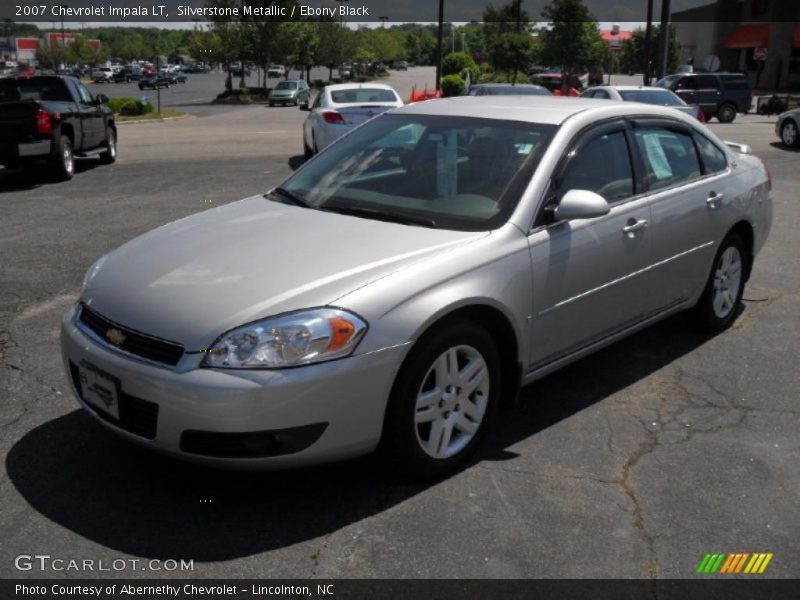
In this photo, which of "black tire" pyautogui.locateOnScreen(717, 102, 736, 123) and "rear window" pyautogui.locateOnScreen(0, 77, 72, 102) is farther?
"black tire" pyautogui.locateOnScreen(717, 102, 736, 123)

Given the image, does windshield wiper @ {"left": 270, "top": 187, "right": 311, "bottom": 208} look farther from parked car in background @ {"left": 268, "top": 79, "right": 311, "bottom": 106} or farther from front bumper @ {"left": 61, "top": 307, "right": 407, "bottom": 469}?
parked car in background @ {"left": 268, "top": 79, "right": 311, "bottom": 106}

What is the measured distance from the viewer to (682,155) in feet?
17.3

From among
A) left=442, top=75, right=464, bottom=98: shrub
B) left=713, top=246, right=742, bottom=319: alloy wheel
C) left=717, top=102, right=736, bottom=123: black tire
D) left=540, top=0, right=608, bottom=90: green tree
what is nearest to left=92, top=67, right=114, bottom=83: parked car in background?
left=540, top=0, right=608, bottom=90: green tree

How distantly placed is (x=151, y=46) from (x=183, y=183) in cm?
14059

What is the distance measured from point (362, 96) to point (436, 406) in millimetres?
12781

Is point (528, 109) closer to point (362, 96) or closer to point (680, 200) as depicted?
point (680, 200)

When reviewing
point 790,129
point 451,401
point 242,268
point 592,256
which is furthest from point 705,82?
point 242,268

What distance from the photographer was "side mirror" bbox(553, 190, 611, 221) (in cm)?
401

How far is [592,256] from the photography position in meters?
4.33

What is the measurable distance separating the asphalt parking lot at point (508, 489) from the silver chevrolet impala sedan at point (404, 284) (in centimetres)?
30

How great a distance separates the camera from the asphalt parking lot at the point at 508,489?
320 centimetres

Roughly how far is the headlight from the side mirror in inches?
51.9
